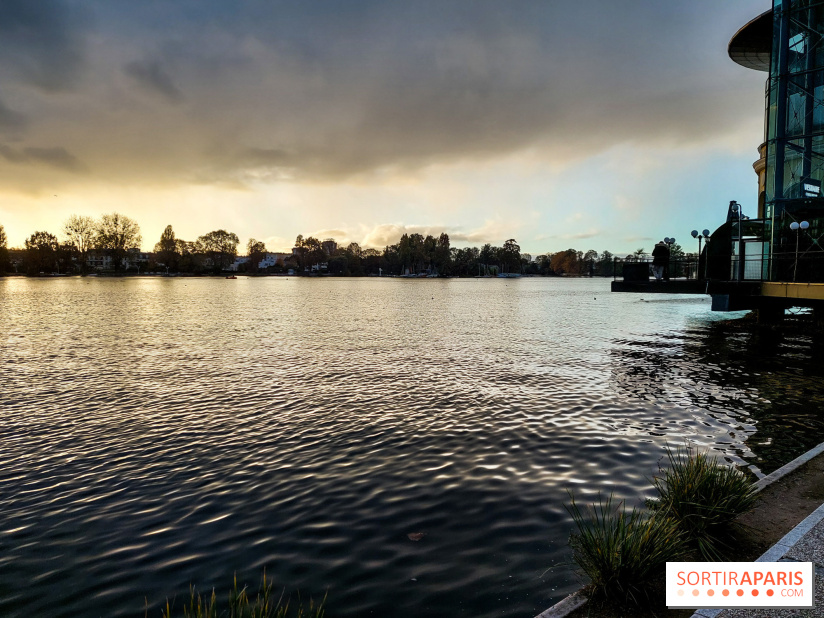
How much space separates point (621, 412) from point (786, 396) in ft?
17.8

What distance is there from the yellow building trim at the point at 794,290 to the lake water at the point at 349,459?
2520 mm

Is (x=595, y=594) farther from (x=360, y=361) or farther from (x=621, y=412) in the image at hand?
→ (x=360, y=361)

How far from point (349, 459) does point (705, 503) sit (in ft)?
20.7

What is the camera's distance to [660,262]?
30812 millimetres

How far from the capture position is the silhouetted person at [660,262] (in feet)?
100

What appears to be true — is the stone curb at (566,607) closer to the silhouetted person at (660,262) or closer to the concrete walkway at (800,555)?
the concrete walkway at (800,555)

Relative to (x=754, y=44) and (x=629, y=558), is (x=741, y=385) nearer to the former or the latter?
(x=629, y=558)

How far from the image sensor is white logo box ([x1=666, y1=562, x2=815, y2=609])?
431cm

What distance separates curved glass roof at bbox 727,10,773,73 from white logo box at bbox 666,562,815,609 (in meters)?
45.8

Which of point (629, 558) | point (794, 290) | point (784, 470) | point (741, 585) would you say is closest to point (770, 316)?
point (794, 290)

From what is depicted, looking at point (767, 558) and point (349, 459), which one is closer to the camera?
point (767, 558)

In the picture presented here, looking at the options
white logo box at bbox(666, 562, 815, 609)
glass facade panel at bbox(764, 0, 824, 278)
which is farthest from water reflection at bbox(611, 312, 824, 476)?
glass facade panel at bbox(764, 0, 824, 278)

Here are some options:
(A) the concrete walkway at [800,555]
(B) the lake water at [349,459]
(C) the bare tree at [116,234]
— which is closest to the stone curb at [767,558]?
(A) the concrete walkway at [800,555]

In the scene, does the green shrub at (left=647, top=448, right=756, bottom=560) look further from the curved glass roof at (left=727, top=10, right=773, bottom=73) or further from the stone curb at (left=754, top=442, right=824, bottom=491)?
the curved glass roof at (left=727, top=10, right=773, bottom=73)
